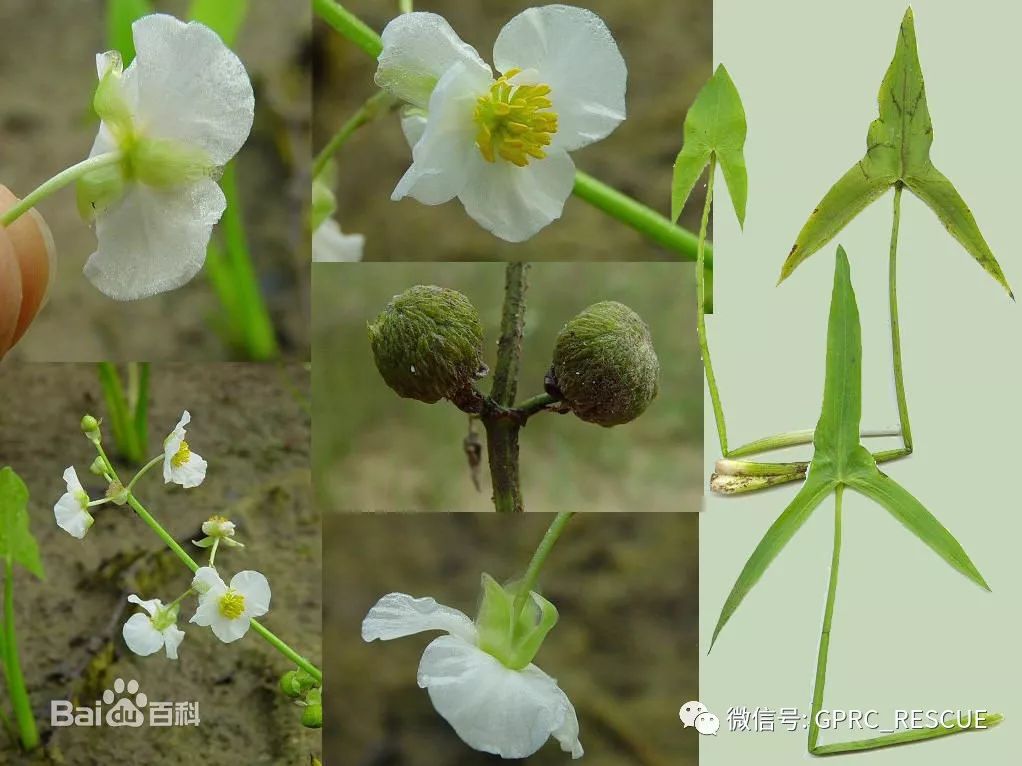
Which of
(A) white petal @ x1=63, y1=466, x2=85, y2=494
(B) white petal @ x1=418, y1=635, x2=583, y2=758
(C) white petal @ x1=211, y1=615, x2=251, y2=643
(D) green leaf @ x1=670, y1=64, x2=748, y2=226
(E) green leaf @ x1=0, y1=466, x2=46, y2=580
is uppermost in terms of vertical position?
(D) green leaf @ x1=670, y1=64, x2=748, y2=226

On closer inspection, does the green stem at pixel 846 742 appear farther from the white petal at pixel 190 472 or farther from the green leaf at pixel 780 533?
the white petal at pixel 190 472

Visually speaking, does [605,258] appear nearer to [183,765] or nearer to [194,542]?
[194,542]

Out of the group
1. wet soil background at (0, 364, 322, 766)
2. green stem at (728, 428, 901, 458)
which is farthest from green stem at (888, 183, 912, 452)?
wet soil background at (0, 364, 322, 766)

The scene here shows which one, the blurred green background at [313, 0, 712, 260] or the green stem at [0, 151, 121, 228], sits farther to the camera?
the blurred green background at [313, 0, 712, 260]

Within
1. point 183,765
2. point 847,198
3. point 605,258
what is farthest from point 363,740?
point 847,198

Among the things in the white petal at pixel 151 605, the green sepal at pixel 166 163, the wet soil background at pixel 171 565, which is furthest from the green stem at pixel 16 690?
the green sepal at pixel 166 163

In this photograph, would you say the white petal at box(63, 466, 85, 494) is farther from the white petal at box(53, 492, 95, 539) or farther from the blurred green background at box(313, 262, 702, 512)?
the blurred green background at box(313, 262, 702, 512)

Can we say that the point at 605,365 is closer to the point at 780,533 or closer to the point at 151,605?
the point at 780,533
